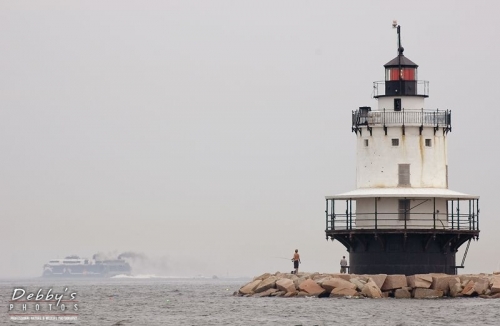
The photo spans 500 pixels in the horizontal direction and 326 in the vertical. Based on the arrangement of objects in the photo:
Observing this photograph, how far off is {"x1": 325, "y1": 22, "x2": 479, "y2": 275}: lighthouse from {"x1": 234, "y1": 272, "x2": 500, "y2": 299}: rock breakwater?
1667 millimetres

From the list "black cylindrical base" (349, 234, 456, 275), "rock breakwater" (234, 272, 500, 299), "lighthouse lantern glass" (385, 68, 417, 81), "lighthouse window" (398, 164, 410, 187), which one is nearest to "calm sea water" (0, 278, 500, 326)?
"rock breakwater" (234, 272, 500, 299)

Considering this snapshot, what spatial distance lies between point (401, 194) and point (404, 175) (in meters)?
1.38

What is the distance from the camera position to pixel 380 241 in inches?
2127

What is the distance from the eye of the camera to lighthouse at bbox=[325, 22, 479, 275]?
2130 inches

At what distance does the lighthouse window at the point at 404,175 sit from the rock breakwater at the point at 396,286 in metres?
4.52

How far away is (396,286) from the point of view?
5216 centimetres

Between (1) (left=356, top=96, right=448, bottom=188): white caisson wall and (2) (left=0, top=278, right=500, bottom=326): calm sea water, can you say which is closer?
(2) (left=0, top=278, right=500, bottom=326): calm sea water

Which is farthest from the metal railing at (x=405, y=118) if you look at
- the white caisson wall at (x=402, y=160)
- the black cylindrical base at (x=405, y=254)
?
the black cylindrical base at (x=405, y=254)

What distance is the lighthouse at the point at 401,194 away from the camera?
2130 inches

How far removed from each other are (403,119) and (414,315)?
1343cm

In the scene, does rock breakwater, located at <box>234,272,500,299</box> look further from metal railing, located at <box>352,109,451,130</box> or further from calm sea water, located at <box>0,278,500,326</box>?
metal railing, located at <box>352,109,451,130</box>

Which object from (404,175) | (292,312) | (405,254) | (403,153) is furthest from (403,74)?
(292,312)

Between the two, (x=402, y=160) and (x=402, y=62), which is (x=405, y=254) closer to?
(x=402, y=160)

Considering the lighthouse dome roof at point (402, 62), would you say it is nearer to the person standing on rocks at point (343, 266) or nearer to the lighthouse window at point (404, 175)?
the lighthouse window at point (404, 175)
